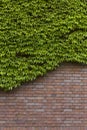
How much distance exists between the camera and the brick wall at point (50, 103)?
6.34m

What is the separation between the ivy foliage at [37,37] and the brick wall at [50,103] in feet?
0.68

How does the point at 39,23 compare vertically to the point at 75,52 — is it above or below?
above

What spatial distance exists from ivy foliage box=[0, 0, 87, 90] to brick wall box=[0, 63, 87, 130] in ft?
0.68

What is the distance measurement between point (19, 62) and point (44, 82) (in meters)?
0.61

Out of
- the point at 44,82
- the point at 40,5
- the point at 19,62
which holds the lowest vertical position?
the point at 44,82

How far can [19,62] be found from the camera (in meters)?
6.33

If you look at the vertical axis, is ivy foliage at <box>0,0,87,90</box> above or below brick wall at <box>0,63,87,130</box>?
above

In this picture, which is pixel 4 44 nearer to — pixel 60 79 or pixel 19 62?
pixel 19 62

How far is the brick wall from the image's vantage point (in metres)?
6.34

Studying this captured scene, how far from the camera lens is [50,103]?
21.0 feet

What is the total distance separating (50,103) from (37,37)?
127 cm

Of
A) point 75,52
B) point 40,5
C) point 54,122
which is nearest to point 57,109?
point 54,122

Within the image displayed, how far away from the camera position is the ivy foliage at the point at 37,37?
6.33m

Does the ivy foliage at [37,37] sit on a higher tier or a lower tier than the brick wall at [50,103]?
higher
